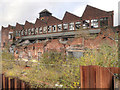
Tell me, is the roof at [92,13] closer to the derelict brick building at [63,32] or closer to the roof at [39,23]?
the derelict brick building at [63,32]

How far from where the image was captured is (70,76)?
14.1ft

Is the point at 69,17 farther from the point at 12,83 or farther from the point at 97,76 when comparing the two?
the point at 97,76

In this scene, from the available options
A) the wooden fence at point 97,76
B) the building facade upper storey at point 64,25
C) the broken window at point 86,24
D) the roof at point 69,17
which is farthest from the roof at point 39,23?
the wooden fence at point 97,76

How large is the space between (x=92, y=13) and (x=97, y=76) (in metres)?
13.8

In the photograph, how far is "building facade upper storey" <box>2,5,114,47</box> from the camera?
13.9 m

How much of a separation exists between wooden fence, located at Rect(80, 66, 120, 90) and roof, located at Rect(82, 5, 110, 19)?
12.8m

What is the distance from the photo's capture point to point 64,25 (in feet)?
57.8

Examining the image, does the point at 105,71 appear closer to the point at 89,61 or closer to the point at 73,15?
the point at 89,61

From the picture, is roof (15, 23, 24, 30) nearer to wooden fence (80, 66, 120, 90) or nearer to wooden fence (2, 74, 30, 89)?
wooden fence (2, 74, 30, 89)

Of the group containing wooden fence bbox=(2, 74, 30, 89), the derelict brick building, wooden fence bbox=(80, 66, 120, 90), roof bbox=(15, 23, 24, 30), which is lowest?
wooden fence bbox=(2, 74, 30, 89)

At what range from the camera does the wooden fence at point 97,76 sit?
9.40 feet

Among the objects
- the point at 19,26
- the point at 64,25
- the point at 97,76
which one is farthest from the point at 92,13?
the point at 19,26

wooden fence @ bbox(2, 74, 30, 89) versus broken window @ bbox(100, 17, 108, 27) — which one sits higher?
broken window @ bbox(100, 17, 108, 27)

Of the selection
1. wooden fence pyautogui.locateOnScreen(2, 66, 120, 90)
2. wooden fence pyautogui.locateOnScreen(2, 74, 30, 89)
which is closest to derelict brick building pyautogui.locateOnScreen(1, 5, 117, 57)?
wooden fence pyautogui.locateOnScreen(2, 66, 120, 90)
